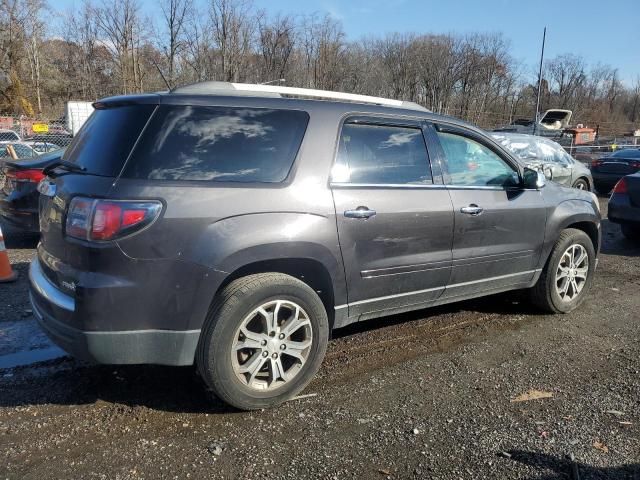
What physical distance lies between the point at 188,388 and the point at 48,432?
0.84 meters

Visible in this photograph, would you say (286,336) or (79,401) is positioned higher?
(286,336)

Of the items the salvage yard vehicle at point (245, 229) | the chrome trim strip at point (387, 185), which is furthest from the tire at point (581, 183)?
the chrome trim strip at point (387, 185)

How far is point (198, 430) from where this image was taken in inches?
119

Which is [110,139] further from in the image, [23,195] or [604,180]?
[604,180]

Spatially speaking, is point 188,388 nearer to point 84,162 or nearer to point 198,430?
point 198,430

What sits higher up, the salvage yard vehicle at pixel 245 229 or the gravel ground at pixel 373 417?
the salvage yard vehicle at pixel 245 229

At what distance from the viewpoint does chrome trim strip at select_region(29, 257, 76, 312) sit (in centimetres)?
289

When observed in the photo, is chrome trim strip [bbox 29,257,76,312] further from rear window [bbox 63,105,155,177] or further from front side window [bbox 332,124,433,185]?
front side window [bbox 332,124,433,185]

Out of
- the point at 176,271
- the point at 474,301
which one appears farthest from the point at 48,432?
the point at 474,301

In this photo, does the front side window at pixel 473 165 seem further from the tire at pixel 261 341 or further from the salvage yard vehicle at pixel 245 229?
the tire at pixel 261 341

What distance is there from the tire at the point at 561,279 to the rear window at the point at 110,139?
368 cm

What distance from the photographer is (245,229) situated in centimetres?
301

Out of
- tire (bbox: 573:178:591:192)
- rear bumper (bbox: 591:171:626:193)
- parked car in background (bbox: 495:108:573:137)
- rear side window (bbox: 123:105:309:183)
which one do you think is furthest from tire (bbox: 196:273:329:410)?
parked car in background (bbox: 495:108:573:137)

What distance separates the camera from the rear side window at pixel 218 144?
2.93 m
